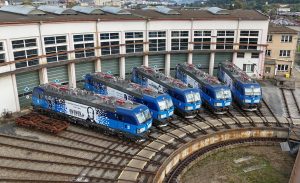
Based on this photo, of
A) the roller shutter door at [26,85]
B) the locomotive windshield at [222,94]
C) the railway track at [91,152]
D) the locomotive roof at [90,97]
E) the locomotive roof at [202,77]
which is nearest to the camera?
the railway track at [91,152]

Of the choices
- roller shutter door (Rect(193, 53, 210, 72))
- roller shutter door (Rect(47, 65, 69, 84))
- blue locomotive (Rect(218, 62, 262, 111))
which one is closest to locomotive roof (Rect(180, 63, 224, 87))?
blue locomotive (Rect(218, 62, 262, 111))

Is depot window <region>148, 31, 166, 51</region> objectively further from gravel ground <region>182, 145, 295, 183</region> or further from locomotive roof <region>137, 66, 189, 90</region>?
gravel ground <region>182, 145, 295, 183</region>

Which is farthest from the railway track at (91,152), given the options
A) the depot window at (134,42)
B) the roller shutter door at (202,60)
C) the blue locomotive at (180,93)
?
the roller shutter door at (202,60)

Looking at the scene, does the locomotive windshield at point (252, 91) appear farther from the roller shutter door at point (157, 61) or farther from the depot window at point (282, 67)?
the depot window at point (282, 67)

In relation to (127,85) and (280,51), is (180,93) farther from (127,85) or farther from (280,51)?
Answer: (280,51)

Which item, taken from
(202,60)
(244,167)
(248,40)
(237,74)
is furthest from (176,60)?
(244,167)

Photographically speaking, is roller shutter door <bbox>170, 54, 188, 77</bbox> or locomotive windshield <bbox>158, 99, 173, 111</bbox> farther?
roller shutter door <bbox>170, 54, 188, 77</bbox>
